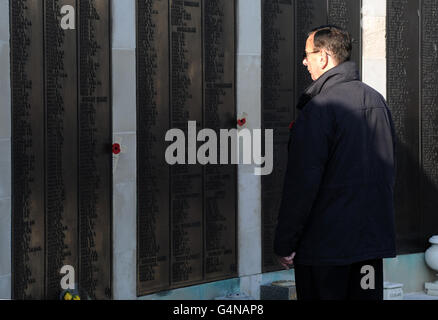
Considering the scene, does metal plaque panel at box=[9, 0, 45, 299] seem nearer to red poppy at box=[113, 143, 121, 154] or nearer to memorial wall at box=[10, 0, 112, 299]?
memorial wall at box=[10, 0, 112, 299]

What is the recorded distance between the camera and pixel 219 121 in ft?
24.3

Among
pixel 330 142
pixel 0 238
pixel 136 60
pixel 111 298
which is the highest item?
pixel 136 60

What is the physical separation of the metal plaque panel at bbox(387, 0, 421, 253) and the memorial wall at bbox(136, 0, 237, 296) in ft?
7.34

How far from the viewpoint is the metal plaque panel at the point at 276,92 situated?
7.79 m

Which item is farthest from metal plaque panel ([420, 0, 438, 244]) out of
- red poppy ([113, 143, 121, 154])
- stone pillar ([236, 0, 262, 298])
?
red poppy ([113, 143, 121, 154])

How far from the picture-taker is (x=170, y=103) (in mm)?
7043

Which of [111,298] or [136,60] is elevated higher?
[136,60]

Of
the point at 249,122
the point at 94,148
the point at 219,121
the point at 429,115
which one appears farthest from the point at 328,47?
the point at 429,115

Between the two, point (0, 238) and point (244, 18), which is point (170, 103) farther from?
point (0, 238)

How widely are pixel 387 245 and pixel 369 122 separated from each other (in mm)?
652

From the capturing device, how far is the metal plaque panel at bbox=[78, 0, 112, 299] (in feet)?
21.0

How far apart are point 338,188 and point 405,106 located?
17.0 feet

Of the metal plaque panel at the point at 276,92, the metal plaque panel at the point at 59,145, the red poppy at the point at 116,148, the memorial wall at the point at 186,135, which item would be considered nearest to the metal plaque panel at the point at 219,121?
the memorial wall at the point at 186,135
